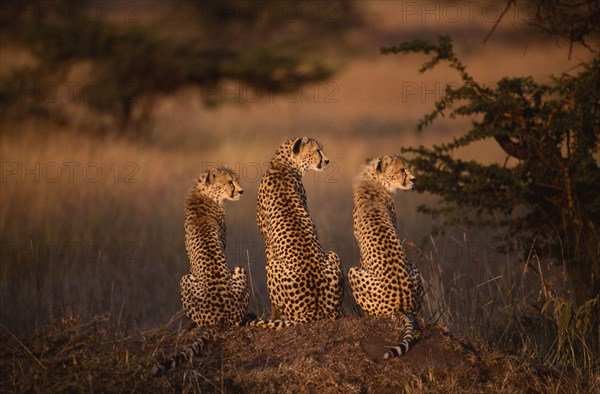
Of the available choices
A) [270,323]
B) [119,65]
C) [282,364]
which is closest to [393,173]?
[270,323]

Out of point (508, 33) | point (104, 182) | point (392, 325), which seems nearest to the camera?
point (392, 325)

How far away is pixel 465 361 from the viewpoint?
4.27 metres

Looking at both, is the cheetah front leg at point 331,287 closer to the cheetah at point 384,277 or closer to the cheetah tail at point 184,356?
the cheetah at point 384,277

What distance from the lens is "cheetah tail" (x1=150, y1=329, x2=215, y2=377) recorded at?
4.00 m


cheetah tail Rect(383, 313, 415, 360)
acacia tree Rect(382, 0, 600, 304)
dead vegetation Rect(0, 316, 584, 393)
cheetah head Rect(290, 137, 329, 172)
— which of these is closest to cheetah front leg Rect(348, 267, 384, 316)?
dead vegetation Rect(0, 316, 584, 393)

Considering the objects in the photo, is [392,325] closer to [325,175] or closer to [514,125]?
[514,125]

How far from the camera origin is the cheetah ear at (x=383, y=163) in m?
5.19

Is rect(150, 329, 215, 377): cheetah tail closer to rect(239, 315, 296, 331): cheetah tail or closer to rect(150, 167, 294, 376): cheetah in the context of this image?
rect(150, 167, 294, 376): cheetah

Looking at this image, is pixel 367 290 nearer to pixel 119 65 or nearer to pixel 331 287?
pixel 331 287

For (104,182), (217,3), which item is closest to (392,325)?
(104,182)

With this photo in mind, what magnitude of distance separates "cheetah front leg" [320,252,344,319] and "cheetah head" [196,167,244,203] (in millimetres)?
794

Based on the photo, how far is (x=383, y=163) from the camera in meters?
5.22

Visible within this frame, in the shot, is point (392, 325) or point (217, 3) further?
point (217, 3)

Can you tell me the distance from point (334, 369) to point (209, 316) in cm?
92
